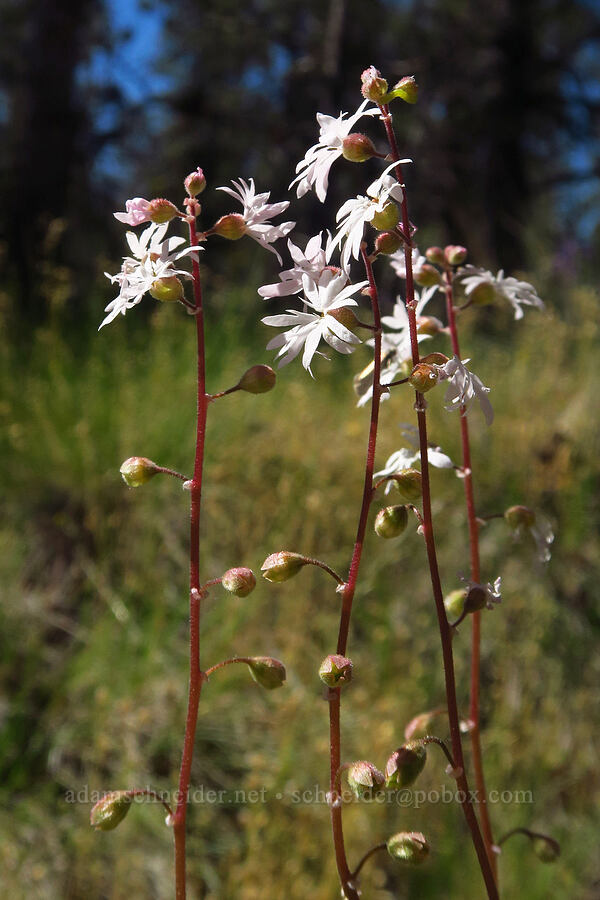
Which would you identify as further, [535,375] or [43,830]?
[535,375]

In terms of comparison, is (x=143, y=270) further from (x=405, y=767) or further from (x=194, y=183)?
(x=405, y=767)

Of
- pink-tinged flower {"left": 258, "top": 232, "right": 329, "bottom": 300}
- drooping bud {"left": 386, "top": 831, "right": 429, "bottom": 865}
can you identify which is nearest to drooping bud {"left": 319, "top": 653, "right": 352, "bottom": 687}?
drooping bud {"left": 386, "top": 831, "right": 429, "bottom": 865}

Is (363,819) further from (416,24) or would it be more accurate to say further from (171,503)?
(416,24)

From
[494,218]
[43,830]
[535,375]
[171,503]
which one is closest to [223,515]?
[171,503]

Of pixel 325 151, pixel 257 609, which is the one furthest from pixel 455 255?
pixel 257 609

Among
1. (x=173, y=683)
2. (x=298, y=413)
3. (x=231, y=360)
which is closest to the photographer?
(x=173, y=683)

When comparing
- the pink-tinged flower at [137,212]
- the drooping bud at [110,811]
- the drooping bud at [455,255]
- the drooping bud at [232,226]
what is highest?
the drooping bud at [455,255]

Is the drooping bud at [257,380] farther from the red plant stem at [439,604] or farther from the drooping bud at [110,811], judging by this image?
the drooping bud at [110,811]

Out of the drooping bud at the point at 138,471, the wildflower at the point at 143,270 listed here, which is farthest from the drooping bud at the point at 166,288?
the drooping bud at the point at 138,471
